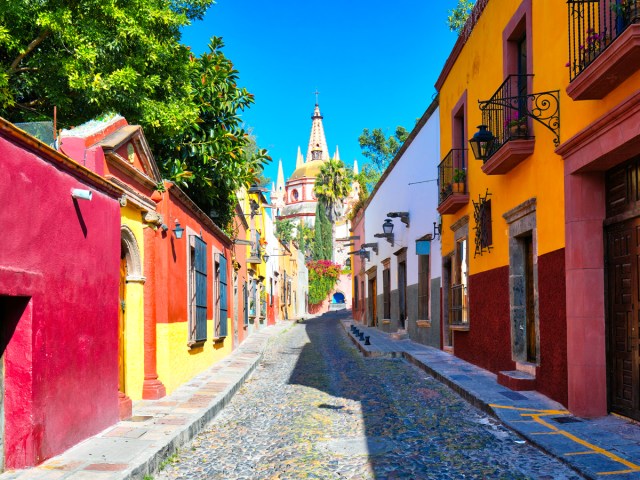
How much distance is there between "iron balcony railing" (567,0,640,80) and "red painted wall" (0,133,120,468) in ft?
16.2

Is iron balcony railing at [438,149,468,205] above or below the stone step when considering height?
above

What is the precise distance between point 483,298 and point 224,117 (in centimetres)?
631

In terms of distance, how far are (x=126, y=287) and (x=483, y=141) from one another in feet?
17.8

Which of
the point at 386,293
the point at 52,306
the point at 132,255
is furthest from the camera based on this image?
the point at 386,293

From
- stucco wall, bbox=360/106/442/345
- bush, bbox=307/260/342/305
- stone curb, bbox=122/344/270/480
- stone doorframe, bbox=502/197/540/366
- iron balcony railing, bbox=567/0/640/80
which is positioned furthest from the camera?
bush, bbox=307/260/342/305

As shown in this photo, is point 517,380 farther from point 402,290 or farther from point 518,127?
point 402,290

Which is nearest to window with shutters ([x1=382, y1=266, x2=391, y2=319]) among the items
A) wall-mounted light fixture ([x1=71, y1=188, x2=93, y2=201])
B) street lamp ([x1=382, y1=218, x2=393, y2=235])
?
street lamp ([x1=382, y1=218, x2=393, y2=235])

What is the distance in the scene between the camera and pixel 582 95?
6520 millimetres

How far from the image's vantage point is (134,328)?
8367mm

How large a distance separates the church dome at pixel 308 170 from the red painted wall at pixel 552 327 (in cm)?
8697

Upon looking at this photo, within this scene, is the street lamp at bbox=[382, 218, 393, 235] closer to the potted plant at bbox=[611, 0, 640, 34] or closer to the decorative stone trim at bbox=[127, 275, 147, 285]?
the decorative stone trim at bbox=[127, 275, 147, 285]

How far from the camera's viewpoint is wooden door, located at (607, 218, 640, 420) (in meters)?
6.46

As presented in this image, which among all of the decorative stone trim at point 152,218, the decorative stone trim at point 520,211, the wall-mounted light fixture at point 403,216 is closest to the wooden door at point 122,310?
the decorative stone trim at point 152,218

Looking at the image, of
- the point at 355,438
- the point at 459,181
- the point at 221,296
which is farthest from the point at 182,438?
the point at 221,296
